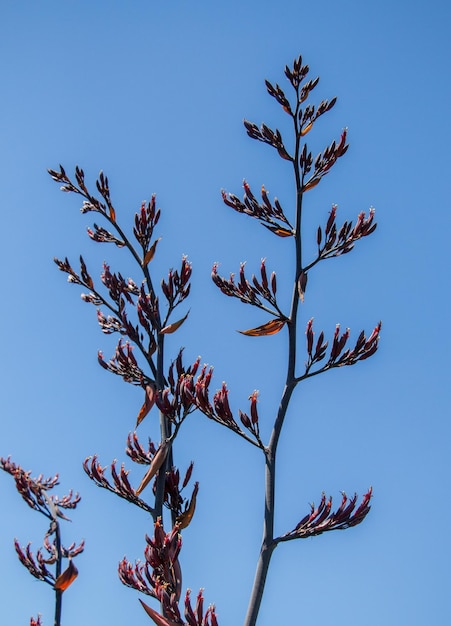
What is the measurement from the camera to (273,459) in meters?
3.42

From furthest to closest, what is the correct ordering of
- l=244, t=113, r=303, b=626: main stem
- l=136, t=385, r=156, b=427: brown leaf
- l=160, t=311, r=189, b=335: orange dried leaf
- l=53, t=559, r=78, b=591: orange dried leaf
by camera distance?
1. l=53, t=559, r=78, b=591: orange dried leaf
2. l=160, t=311, r=189, b=335: orange dried leaf
3. l=136, t=385, r=156, b=427: brown leaf
4. l=244, t=113, r=303, b=626: main stem

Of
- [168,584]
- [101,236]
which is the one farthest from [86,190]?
[168,584]

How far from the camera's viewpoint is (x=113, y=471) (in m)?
3.73

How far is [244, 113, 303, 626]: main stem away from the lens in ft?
10.5

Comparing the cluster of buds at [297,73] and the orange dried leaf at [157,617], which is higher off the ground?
the cluster of buds at [297,73]

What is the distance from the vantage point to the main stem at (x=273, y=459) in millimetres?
3209

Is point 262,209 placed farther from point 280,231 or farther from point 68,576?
Result: point 68,576

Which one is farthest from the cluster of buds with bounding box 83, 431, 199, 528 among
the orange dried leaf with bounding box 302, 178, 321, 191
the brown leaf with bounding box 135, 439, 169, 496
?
the orange dried leaf with bounding box 302, 178, 321, 191

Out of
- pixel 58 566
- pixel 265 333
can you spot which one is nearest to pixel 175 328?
pixel 265 333

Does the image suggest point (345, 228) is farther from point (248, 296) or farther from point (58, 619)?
point (58, 619)

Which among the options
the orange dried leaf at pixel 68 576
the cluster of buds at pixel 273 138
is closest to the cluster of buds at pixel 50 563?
the orange dried leaf at pixel 68 576

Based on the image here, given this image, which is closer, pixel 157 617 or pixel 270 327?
pixel 157 617

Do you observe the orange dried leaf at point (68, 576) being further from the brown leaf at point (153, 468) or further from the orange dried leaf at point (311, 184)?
the orange dried leaf at point (311, 184)

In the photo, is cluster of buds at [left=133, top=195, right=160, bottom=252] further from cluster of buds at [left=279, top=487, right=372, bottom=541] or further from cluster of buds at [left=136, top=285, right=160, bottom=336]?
cluster of buds at [left=279, top=487, right=372, bottom=541]
